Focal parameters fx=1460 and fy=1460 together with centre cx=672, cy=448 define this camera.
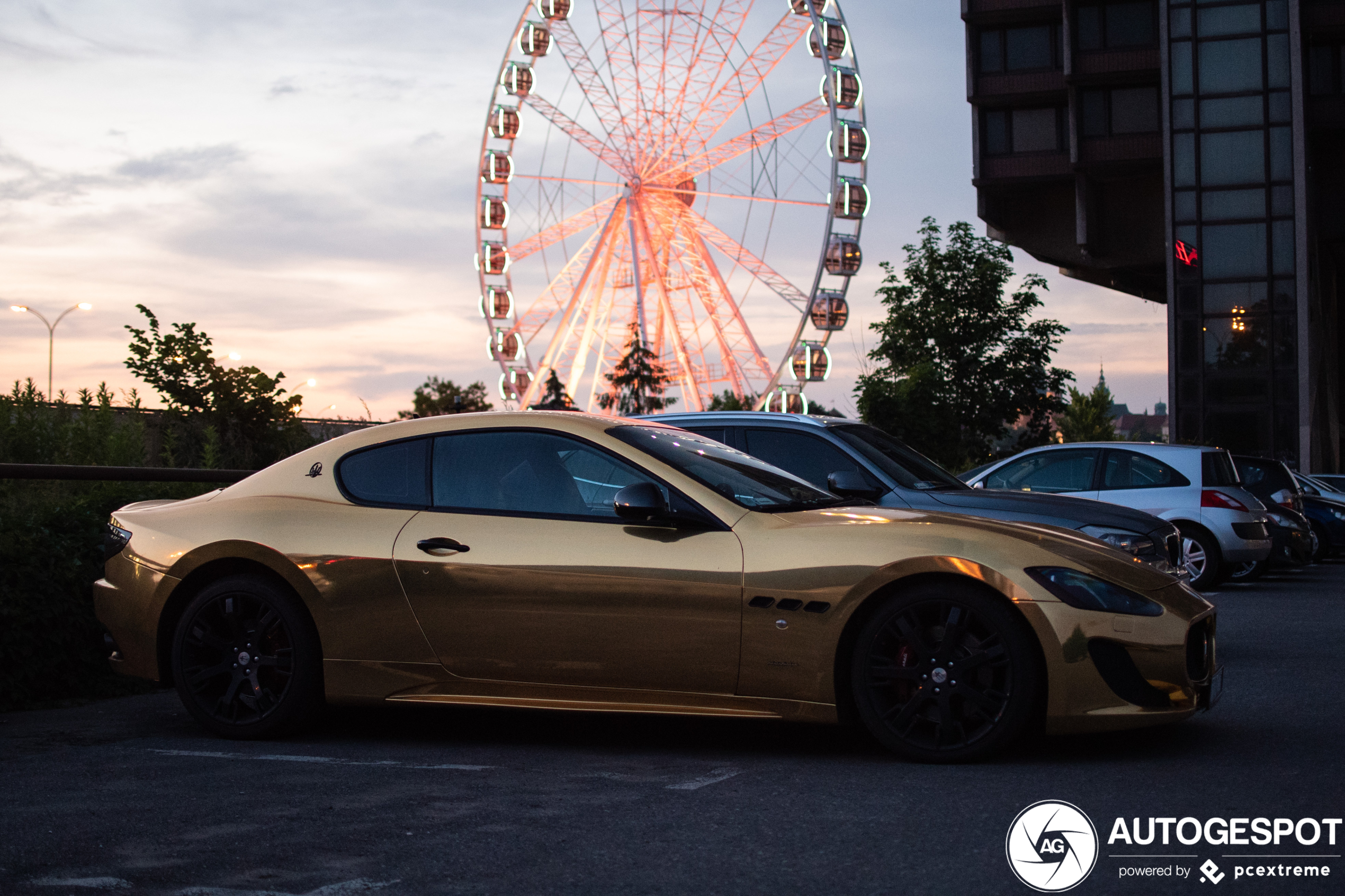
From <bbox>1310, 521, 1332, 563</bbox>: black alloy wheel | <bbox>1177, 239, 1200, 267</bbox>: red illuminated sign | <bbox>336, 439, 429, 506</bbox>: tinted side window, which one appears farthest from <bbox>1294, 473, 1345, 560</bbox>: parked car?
<bbox>1177, 239, 1200, 267</bbox>: red illuminated sign

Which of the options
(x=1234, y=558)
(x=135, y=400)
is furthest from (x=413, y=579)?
(x=1234, y=558)

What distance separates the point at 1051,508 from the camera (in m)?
8.62

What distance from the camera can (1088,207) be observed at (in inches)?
1973

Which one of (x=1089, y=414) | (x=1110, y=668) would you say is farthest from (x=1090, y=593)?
(x=1089, y=414)

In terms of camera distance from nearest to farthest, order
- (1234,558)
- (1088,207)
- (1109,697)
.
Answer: (1109,697)
(1234,558)
(1088,207)

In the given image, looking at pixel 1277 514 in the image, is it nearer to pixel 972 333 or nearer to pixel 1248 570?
pixel 1248 570

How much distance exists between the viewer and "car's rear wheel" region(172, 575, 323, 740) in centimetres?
604

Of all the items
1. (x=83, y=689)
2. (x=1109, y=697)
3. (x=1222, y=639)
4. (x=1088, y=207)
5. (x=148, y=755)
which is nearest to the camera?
(x=1109, y=697)

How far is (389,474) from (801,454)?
133 inches

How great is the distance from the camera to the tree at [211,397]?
11.6m

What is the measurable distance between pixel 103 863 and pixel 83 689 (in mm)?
3687

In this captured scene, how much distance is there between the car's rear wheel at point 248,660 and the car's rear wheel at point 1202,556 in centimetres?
1054

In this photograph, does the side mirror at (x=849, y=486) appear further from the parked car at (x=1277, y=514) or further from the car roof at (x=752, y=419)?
the parked car at (x=1277, y=514)

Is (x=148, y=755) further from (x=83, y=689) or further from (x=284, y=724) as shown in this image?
(x=83, y=689)
